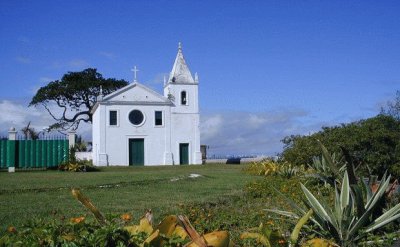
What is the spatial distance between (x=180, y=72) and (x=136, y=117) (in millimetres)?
5861

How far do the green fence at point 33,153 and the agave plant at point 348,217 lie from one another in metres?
26.5

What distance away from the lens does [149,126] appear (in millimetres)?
41625

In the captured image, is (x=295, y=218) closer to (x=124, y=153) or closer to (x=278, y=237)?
(x=278, y=237)

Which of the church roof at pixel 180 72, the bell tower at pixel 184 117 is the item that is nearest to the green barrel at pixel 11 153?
the bell tower at pixel 184 117

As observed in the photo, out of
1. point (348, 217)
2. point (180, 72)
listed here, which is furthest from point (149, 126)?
point (348, 217)

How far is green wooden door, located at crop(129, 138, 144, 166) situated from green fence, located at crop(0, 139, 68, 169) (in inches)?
453

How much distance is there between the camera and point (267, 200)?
32.9 feet

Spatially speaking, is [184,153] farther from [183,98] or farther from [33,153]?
[33,153]

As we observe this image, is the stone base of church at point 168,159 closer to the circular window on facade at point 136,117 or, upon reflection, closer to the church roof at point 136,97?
the circular window on facade at point 136,117

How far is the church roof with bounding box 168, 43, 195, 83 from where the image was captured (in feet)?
141

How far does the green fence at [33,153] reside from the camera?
28.8 m

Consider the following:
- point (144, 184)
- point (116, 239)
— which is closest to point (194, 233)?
point (116, 239)

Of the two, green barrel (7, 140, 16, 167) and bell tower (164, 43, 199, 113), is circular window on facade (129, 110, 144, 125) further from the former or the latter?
green barrel (7, 140, 16, 167)

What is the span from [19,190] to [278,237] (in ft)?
39.5
